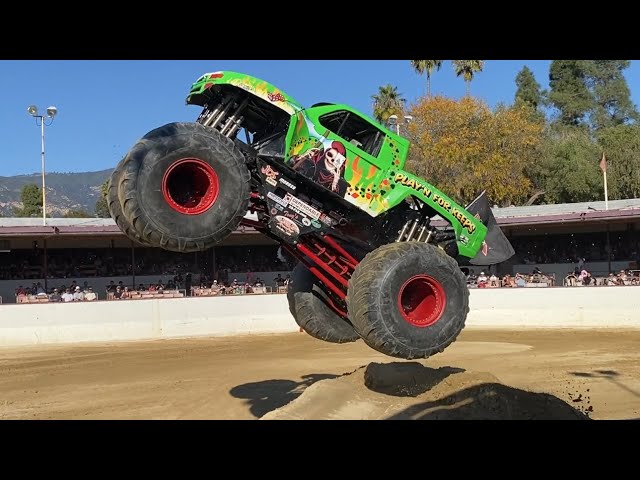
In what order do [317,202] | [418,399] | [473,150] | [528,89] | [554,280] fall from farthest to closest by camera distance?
[528,89], [473,150], [554,280], [418,399], [317,202]

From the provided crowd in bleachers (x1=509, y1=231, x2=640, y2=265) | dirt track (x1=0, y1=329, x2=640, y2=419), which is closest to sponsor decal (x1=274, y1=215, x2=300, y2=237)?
dirt track (x1=0, y1=329, x2=640, y2=419)

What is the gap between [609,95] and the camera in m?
72.6

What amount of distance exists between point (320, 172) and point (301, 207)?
44 centimetres

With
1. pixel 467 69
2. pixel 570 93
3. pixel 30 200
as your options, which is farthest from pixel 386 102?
pixel 30 200

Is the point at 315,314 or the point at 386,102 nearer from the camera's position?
the point at 315,314

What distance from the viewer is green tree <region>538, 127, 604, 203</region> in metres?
49.8

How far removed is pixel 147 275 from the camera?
30.7 meters

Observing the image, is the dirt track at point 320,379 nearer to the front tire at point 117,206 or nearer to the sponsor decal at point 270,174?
the sponsor decal at point 270,174

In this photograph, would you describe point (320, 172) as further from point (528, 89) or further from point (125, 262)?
point (528, 89)

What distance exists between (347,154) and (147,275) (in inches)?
1009

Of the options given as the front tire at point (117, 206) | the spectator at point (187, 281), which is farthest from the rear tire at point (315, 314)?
the spectator at point (187, 281)
